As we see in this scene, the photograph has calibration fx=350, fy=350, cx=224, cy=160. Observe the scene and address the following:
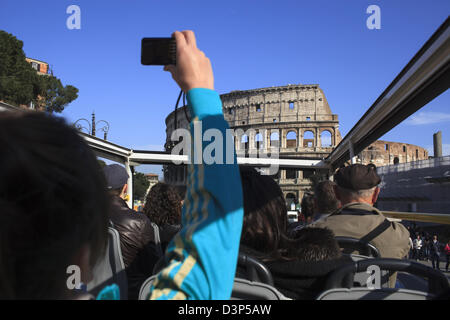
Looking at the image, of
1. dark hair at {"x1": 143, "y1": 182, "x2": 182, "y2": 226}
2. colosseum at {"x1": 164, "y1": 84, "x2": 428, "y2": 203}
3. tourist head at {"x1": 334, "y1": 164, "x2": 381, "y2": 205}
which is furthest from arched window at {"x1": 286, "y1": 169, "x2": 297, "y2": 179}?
Answer: tourist head at {"x1": 334, "y1": 164, "x2": 381, "y2": 205}

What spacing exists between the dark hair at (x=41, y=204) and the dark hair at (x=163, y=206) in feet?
10.4

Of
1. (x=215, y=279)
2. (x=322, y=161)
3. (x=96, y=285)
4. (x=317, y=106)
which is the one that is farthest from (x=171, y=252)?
(x=317, y=106)

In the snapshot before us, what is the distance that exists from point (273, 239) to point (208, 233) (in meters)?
0.97

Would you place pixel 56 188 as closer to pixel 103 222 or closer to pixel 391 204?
pixel 103 222

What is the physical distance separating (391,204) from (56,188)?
34704 mm

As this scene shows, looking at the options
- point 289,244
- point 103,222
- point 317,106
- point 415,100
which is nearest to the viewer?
point 103,222

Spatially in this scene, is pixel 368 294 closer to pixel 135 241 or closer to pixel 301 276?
pixel 301 276

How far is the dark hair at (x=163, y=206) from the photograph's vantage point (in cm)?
370

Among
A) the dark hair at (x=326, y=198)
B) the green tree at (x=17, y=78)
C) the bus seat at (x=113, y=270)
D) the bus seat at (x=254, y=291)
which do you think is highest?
the green tree at (x=17, y=78)

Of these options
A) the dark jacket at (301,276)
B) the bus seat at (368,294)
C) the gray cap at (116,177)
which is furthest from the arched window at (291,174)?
the bus seat at (368,294)

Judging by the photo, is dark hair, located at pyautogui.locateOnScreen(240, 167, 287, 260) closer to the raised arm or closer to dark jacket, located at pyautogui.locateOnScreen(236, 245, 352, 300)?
dark jacket, located at pyautogui.locateOnScreen(236, 245, 352, 300)

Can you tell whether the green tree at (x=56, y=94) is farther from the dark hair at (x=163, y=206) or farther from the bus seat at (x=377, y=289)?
the bus seat at (x=377, y=289)

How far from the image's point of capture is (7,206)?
0.49m

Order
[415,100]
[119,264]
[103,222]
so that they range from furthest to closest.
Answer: [415,100] < [119,264] < [103,222]
